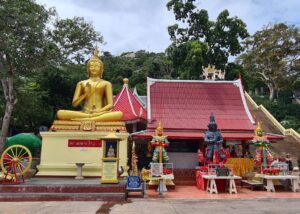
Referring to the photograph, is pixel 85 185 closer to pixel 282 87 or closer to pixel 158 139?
pixel 158 139

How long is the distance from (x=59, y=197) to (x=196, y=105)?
9.69 m

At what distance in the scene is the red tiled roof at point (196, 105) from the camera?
1688 centimetres

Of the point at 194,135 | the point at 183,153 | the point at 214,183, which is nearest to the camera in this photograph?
the point at 214,183

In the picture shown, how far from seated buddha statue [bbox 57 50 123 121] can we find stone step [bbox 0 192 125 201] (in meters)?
4.61

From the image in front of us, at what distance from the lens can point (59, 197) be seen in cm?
1022

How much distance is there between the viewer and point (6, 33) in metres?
15.5

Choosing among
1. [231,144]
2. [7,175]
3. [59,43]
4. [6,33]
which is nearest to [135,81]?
[59,43]

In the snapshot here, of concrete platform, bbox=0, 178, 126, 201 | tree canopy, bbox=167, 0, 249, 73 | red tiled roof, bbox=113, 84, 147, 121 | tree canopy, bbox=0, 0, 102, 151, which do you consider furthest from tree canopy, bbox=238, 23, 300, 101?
concrete platform, bbox=0, 178, 126, 201

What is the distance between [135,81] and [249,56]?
19990 mm

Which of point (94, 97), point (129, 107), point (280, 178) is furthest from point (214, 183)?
point (129, 107)

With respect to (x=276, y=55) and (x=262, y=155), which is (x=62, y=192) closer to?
(x=262, y=155)

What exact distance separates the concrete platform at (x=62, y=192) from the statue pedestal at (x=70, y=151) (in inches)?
106

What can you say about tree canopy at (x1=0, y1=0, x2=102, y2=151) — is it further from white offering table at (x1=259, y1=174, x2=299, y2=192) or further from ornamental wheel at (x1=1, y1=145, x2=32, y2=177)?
white offering table at (x1=259, y1=174, x2=299, y2=192)

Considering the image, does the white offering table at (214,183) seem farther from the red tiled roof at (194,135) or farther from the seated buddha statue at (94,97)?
the seated buddha statue at (94,97)
